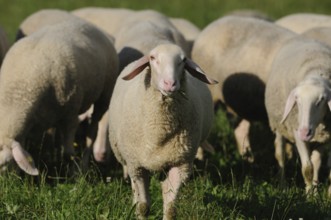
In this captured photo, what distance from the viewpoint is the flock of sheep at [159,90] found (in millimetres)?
5090

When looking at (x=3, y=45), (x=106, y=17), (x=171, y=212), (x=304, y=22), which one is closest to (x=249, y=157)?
(x=171, y=212)

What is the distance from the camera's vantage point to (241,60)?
8.01m

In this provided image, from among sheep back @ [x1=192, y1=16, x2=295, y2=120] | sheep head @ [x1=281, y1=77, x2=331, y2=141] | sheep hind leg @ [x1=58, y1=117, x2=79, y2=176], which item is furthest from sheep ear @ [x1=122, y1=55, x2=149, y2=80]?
sheep back @ [x1=192, y1=16, x2=295, y2=120]

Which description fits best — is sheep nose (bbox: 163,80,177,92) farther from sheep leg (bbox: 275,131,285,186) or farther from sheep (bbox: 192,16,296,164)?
sheep (bbox: 192,16,296,164)

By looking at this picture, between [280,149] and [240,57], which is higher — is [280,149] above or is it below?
below

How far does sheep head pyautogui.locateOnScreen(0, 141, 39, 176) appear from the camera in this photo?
19.8 ft

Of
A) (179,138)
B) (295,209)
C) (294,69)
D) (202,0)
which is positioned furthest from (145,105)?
(202,0)

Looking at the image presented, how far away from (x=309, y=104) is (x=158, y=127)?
4.76 ft

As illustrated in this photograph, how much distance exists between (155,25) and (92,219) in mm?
3725

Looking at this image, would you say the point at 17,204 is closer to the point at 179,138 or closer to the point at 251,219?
the point at 179,138

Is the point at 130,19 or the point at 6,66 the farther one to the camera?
the point at 130,19

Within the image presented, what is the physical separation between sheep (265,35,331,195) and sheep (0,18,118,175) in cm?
171

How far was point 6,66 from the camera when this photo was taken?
6.88 m

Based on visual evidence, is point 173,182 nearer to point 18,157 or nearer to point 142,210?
point 142,210
